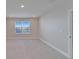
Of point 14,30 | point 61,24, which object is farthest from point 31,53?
point 14,30

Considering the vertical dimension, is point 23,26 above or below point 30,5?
below

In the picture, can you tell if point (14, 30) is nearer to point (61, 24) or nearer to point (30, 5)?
point (30, 5)

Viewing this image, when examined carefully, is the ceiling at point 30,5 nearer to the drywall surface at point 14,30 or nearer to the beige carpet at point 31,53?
the beige carpet at point 31,53

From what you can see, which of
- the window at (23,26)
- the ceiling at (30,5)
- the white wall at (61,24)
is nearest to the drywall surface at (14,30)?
the window at (23,26)

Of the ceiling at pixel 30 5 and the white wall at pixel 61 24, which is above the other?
the ceiling at pixel 30 5

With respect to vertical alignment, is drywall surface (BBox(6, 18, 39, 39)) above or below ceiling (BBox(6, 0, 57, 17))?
below

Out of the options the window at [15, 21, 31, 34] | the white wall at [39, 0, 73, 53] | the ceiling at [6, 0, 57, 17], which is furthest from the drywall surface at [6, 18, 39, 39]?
the white wall at [39, 0, 73, 53]

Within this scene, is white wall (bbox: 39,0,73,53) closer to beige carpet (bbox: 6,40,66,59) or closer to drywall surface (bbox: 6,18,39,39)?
beige carpet (bbox: 6,40,66,59)

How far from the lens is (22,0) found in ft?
18.9

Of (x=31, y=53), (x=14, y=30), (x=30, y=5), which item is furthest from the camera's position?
(x=14, y=30)

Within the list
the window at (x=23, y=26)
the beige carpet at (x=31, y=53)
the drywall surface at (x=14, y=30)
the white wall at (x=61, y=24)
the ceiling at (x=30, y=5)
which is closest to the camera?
the beige carpet at (x=31, y=53)

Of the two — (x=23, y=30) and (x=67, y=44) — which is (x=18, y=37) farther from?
(x=67, y=44)
